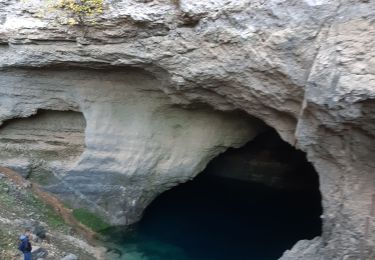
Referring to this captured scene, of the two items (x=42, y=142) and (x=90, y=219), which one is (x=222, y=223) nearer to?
(x=90, y=219)

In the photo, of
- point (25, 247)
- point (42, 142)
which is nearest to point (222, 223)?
point (42, 142)

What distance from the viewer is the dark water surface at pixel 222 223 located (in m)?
10.2

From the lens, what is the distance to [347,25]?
6734 millimetres

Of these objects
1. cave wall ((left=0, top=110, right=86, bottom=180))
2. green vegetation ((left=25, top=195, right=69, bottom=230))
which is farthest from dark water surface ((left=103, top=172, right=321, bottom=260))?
cave wall ((left=0, top=110, right=86, bottom=180))

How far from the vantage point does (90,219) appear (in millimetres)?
10883

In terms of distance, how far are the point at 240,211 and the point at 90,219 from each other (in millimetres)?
3772

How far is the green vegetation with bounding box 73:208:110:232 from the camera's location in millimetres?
10773

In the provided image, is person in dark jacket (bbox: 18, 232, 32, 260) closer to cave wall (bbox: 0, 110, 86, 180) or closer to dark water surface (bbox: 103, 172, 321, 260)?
dark water surface (bbox: 103, 172, 321, 260)

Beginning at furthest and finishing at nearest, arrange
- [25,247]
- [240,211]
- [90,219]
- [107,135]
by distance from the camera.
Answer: [240,211], [90,219], [107,135], [25,247]

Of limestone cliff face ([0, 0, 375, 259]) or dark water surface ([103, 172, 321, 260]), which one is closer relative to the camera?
limestone cliff face ([0, 0, 375, 259])

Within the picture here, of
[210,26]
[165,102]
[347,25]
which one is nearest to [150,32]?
[210,26]

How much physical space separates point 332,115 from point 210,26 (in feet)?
8.16

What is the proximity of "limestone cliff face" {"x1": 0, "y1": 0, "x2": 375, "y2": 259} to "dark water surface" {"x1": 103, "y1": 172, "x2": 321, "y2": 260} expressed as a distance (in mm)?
860

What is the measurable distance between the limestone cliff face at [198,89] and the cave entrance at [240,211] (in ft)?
3.41
